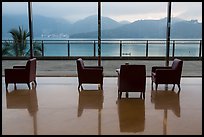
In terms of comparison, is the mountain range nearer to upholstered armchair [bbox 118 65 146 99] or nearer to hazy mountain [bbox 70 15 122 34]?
hazy mountain [bbox 70 15 122 34]

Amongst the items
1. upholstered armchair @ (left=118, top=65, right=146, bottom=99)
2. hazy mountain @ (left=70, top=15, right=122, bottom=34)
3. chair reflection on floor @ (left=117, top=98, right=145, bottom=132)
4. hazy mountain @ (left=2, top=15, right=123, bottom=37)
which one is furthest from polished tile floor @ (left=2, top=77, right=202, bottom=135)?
hazy mountain @ (left=2, top=15, right=123, bottom=37)

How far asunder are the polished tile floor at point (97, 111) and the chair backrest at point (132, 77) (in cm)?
26

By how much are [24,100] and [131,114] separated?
2.35 m

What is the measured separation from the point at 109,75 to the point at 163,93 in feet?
8.09

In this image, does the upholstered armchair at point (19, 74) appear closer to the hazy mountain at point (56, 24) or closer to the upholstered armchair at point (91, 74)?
the upholstered armchair at point (91, 74)

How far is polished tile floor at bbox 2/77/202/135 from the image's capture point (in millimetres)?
3836

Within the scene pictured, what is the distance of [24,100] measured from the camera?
5582mm

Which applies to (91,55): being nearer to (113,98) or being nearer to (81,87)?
(81,87)

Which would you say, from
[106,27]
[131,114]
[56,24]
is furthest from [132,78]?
[56,24]

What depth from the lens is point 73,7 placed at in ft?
29.1

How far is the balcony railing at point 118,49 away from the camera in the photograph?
35.3 ft

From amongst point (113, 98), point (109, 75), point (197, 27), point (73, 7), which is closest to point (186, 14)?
point (197, 27)

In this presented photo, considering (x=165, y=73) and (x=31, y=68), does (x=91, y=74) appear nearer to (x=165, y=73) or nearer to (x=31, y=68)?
(x=31, y=68)

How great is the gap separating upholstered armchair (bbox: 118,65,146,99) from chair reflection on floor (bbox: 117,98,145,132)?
0.25 meters
